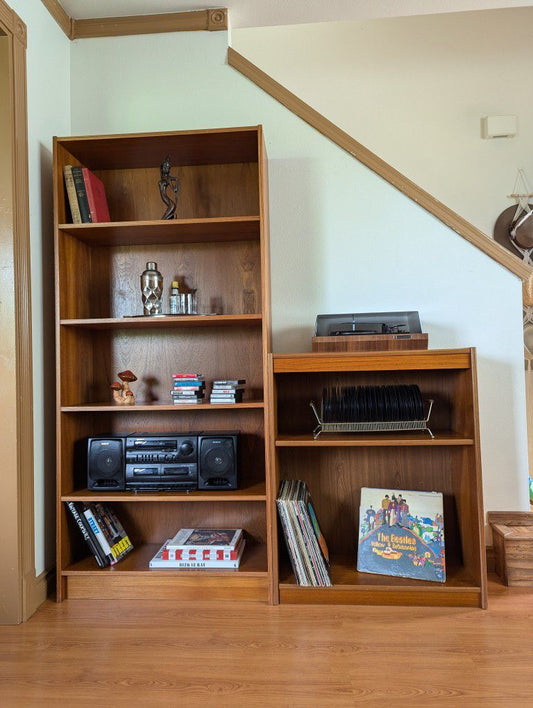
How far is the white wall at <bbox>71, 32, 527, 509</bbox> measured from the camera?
236cm

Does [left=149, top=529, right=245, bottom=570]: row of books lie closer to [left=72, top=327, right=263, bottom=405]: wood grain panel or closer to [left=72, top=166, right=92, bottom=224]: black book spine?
[left=72, top=327, right=263, bottom=405]: wood grain panel

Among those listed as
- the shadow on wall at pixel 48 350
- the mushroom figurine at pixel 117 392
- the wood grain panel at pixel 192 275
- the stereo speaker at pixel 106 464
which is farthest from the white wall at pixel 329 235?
the stereo speaker at pixel 106 464

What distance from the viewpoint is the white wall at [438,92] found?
11.0 ft

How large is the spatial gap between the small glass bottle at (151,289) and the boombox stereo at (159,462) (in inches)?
20.4

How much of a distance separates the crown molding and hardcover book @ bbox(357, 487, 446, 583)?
2.15 m

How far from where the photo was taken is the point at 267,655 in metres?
1.67

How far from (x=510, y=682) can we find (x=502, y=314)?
4.58 feet

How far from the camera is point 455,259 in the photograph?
2387 mm

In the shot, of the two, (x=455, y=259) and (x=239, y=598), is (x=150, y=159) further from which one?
(x=239, y=598)

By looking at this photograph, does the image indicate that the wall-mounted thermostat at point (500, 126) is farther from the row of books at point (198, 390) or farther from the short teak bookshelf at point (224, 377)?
the row of books at point (198, 390)

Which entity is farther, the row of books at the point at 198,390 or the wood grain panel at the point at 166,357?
the wood grain panel at the point at 166,357

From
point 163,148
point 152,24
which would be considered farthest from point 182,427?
point 152,24

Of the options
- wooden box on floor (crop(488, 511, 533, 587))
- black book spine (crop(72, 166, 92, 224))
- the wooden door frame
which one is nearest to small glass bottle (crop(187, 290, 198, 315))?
black book spine (crop(72, 166, 92, 224))

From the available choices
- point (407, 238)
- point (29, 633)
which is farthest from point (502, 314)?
point (29, 633)
